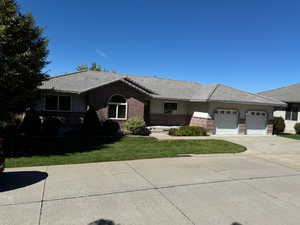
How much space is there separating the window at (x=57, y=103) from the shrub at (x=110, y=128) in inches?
126

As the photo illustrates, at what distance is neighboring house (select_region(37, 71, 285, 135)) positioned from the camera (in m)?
16.0

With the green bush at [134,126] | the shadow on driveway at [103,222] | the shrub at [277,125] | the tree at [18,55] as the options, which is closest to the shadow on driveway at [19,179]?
the shadow on driveway at [103,222]

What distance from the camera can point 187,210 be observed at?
4.52 m

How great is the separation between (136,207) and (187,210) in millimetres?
1049

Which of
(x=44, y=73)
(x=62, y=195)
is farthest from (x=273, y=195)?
(x=44, y=73)

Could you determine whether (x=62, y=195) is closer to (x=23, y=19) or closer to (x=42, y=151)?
(x=42, y=151)

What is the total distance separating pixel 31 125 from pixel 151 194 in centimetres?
1103

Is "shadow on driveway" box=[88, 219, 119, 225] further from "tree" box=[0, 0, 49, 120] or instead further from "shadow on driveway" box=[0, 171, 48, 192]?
"tree" box=[0, 0, 49, 120]

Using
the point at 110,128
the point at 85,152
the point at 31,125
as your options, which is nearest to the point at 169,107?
the point at 110,128

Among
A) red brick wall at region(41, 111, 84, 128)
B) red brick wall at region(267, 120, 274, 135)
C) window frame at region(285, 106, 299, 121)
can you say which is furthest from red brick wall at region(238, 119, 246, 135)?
red brick wall at region(41, 111, 84, 128)

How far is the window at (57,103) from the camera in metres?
15.7

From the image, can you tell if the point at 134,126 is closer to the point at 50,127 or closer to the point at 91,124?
the point at 91,124

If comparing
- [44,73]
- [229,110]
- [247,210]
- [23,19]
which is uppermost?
[23,19]

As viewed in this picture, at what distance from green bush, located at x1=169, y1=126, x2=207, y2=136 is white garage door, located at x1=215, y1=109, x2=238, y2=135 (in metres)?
1.64
